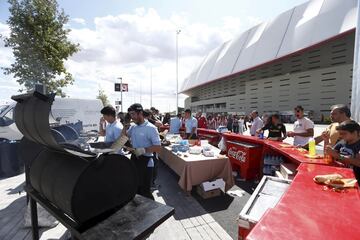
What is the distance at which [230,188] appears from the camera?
491 cm

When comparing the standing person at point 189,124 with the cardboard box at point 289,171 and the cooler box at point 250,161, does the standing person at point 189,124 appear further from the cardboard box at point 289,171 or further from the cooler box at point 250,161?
the cardboard box at point 289,171

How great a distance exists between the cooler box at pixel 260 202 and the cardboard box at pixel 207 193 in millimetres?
1781

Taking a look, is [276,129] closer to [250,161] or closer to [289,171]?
[250,161]

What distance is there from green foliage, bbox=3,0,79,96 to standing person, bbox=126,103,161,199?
35.3 ft

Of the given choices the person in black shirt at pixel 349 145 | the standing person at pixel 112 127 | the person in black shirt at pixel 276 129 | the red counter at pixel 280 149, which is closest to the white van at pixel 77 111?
the standing person at pixel 112 127

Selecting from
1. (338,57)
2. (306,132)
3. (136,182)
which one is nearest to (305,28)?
(338,57)

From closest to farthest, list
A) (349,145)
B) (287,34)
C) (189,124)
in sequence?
(349,145) → (189,124) → (287,34)

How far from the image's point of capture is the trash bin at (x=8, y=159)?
19.6ft

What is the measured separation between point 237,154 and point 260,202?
3796mm

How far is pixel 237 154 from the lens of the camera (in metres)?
6.18

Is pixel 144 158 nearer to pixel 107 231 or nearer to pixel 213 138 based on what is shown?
pixel 107 231

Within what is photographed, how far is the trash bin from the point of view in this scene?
599 centimetres

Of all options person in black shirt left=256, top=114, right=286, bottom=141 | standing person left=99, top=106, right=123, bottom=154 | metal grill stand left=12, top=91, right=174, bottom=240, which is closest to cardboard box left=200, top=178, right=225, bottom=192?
standing person left=99, top=106, right=123, bottom=154

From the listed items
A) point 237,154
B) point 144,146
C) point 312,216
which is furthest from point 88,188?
point 237,154
